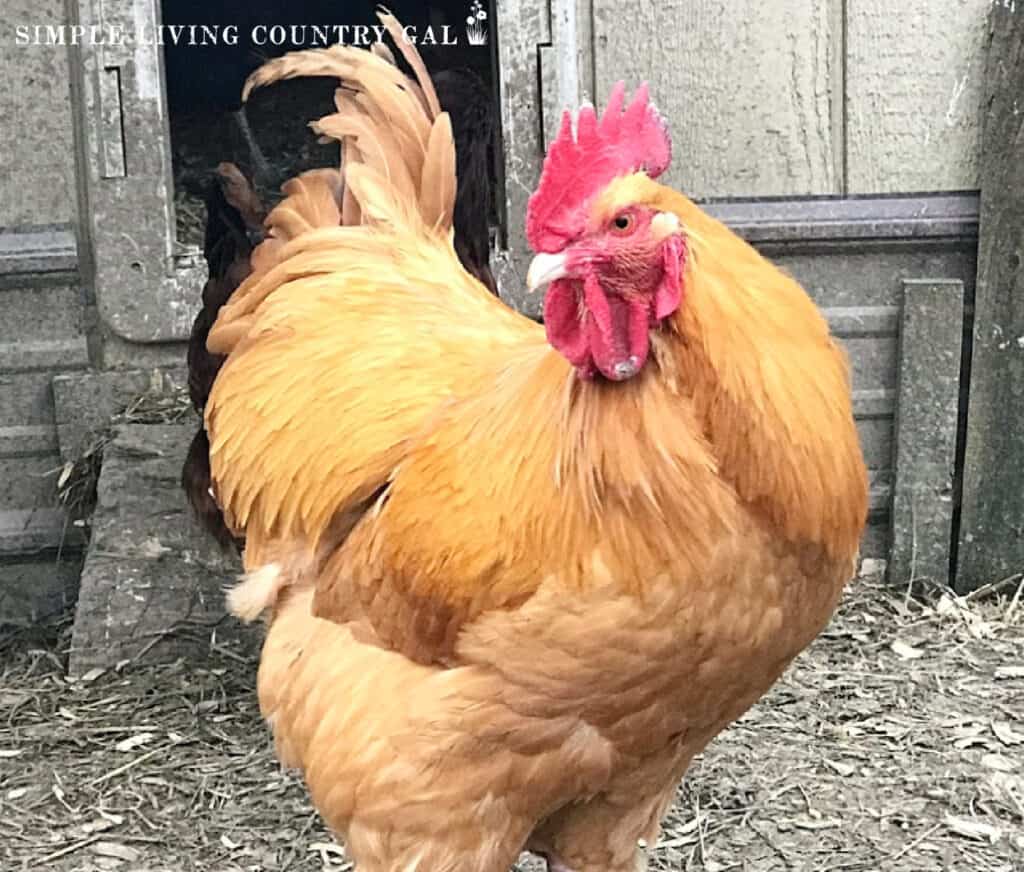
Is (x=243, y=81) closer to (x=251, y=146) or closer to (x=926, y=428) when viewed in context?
(x=251, y=146)

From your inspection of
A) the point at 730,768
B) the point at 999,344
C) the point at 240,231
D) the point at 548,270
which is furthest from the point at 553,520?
the point at 999,344

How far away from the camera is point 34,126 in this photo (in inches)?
157

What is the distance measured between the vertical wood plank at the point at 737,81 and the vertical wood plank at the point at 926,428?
1.57 ft

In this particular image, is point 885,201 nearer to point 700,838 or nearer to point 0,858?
point 700,838

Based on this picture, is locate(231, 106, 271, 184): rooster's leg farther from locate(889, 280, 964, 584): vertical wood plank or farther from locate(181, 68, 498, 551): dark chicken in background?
locate(889, 280, 964, 584): vertical wood plank

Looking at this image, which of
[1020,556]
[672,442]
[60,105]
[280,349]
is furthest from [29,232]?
[1020,556]

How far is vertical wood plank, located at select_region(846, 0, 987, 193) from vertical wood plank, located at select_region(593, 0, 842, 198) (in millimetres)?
80

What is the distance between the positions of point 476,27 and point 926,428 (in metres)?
1.95

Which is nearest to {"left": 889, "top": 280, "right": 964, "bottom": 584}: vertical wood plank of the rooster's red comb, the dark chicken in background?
the dark chicken in background

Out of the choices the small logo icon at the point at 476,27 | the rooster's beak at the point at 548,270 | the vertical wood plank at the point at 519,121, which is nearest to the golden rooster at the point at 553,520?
the rooster's beak at the point at 548,270

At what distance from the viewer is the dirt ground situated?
3.12 meters

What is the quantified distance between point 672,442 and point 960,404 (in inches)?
108

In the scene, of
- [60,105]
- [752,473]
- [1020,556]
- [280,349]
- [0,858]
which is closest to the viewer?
[752,473]

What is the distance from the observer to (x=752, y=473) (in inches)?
74.7
